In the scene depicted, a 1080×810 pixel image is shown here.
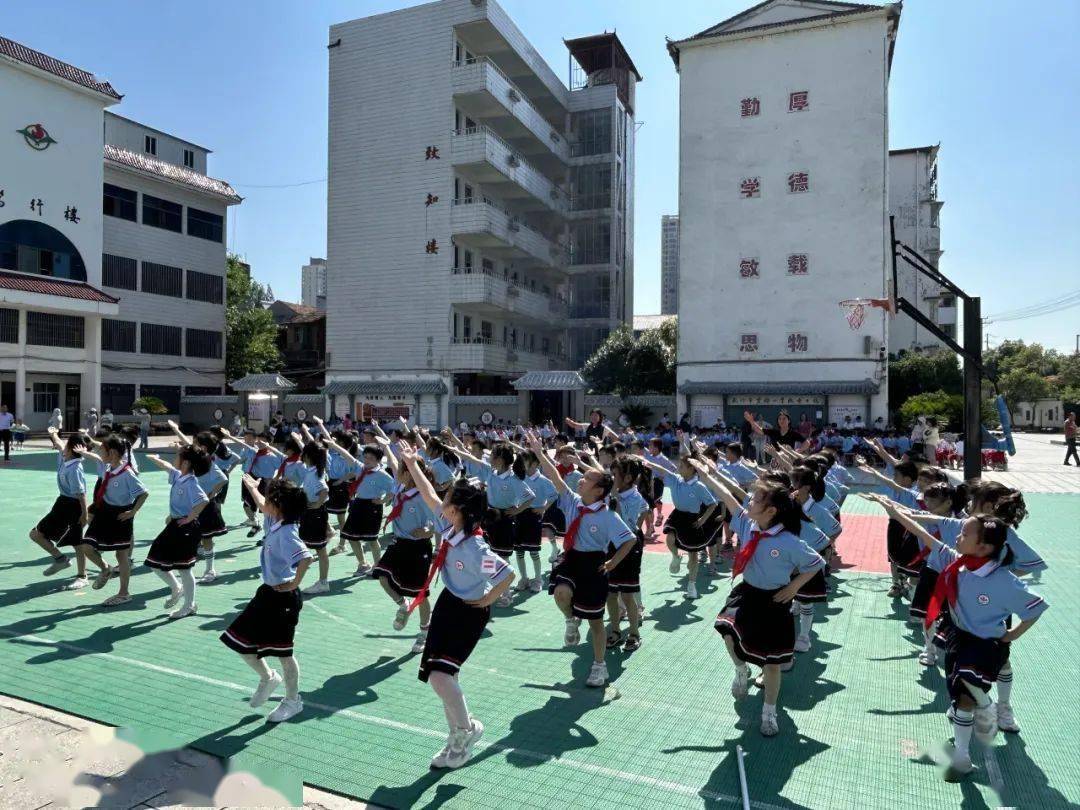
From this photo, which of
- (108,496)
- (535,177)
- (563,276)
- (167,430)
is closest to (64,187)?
(167,430)

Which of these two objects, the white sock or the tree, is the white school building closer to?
the tree

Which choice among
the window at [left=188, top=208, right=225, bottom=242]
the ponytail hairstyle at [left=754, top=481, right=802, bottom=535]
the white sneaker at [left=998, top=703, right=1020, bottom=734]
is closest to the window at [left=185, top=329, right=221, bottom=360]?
the window at [left=188, top=208, right=225, bottom=242]

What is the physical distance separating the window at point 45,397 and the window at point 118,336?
297 centimetres

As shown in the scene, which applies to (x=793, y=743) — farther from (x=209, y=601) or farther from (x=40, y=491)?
(x=40, y=491)

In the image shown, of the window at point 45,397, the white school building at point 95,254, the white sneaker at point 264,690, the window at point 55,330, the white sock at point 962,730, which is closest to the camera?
the white sock at point 962,730

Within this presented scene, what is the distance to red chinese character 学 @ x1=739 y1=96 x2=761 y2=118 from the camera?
3138 cm

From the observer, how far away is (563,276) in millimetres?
44656

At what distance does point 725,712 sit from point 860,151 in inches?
1150

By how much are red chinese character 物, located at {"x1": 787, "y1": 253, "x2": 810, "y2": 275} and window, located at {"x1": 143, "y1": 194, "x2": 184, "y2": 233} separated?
29405mm

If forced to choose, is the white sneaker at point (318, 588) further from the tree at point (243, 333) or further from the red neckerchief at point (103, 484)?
the tree at point (243, 333)

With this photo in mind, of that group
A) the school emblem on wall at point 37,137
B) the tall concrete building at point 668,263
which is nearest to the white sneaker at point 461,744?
the school emblem on wall at point 37,137

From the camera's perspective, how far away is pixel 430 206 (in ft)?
115

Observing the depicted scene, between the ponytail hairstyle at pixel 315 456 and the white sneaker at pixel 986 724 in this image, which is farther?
the ponytail hairstyle at pixel 315 456

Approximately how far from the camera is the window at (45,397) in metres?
33.9
